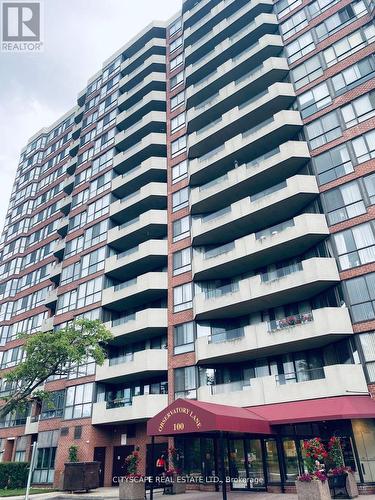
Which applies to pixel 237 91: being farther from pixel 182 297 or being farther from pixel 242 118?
pixel 182 297

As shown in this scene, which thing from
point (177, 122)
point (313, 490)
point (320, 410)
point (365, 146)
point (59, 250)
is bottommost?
point (313, 490)

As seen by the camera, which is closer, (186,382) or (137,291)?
(186,382)

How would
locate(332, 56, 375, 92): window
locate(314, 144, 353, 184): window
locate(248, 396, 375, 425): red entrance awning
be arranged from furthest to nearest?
1. locate(332, 56, 375, 92): window
2. locate(314, 144, 353, 184): window
3. locate(248, 396, 375, 425): red entrance awning

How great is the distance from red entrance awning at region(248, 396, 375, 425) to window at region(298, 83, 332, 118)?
18904 mm

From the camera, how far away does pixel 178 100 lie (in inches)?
1487

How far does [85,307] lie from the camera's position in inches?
1302

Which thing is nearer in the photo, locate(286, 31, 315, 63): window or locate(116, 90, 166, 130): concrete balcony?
locate(286, 31, 315, 63): window

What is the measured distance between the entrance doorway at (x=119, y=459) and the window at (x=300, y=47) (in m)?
A: 32.0

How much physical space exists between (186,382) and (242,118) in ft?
66.2

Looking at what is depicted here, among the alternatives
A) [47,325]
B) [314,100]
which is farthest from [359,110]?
[47,325]

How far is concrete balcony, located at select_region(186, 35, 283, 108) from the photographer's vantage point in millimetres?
31453

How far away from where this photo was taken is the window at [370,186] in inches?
859

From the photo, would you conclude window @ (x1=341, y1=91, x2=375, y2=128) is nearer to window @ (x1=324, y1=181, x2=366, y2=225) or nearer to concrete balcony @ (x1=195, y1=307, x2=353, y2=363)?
window @ (x1=324, y1=181, x2=366, y2=225)

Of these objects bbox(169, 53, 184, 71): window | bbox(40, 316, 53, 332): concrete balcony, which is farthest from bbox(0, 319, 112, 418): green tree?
bbox(169, 53, 184, 71): window
